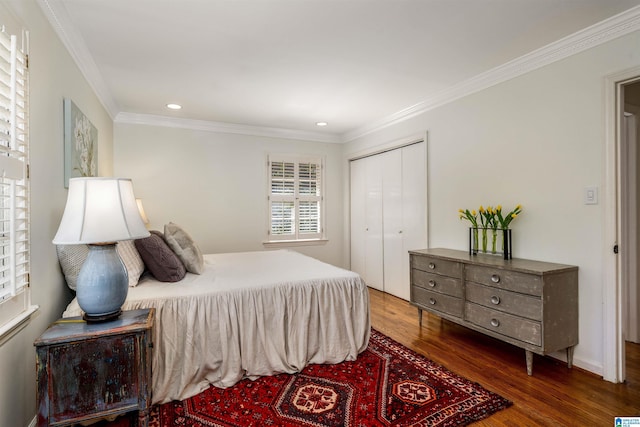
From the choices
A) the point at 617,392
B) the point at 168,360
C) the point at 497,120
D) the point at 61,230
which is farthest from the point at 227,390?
the point at 497,120

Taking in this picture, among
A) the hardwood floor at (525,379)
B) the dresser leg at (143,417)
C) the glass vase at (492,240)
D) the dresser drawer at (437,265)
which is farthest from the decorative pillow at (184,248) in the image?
the glass vase at (492,240)

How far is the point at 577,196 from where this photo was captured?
7.86 feet

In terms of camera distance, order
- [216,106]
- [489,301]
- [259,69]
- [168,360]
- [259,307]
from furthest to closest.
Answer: [216,106] → [259,69] → [489,301] → [259,307] → [168,360]

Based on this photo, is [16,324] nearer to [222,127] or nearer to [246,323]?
[246,323]

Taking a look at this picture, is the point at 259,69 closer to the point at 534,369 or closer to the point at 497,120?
the point at 497,120

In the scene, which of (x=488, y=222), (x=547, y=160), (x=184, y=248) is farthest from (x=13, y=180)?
(x=547, y=160)

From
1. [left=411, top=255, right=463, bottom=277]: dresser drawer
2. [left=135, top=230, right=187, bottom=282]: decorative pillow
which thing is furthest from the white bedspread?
[left=411, top=255, right=463, bottom=277]: dresser drawer

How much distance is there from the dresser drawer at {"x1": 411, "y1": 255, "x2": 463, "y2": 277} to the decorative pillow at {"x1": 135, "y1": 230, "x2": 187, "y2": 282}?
2.18m

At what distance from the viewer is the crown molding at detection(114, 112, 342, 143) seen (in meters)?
4.16

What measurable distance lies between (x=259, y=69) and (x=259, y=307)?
2005 mm

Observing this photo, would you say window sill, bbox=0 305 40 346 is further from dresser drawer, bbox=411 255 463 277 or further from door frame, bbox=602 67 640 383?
door frame, bbox=602 67 640 383

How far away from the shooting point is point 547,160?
2586 millimetres

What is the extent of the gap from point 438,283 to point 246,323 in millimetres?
1774

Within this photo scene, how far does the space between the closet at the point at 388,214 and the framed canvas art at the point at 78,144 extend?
329 cm
